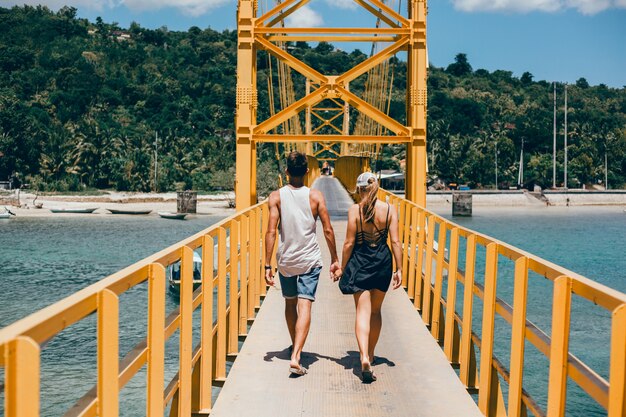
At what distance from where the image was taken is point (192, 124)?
99000mm

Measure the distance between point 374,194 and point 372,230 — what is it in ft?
0.86

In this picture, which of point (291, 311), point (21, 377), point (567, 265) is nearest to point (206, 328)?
point (291, 311)

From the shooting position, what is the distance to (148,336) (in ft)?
11.6

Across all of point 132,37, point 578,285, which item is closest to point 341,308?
point 578,285

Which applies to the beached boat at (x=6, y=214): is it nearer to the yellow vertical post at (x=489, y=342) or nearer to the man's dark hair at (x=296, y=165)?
the man's dark hair at (x=296, y=165)

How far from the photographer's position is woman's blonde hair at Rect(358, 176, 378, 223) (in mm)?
5312

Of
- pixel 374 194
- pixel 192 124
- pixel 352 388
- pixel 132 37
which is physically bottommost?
pixel 352 388

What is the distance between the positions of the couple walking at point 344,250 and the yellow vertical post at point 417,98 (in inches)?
374

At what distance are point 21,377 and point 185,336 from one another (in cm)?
240

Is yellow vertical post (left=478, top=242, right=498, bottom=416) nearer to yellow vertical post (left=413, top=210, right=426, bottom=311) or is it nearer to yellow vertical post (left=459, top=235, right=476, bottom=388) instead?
yellow vertical post (left=459, top=235, right=476, bottom=388)

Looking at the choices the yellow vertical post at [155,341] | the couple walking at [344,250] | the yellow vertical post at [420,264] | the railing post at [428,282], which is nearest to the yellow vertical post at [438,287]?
the railing post at [428,282]

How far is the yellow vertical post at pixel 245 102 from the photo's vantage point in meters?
14.2

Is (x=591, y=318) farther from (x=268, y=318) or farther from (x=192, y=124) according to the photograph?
(x=192, y=124)

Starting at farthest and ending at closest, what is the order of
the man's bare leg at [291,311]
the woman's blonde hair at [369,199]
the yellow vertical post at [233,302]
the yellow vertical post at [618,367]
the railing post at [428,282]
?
the railing post at [428,282]
the yellow vertical post at [233,302]
the man's bare leg at [291,311]
the woman's blonde hair at [369,199]
the yellow vertical post at [618,367]
